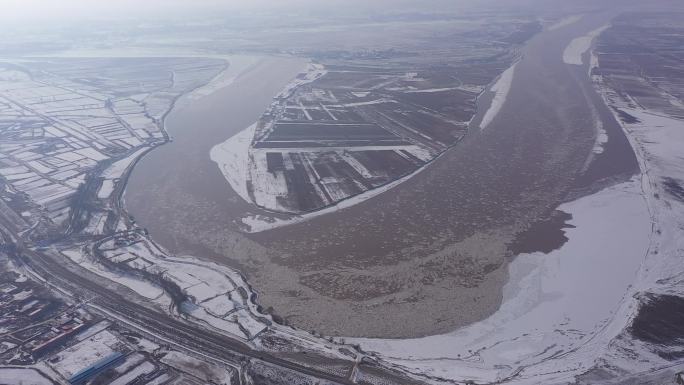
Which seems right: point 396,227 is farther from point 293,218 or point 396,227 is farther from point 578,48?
point 578,48

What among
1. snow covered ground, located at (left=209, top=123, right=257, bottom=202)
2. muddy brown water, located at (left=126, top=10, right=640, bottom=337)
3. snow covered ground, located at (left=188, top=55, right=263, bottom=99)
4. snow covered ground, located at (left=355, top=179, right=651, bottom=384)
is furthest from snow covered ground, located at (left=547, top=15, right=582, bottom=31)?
snow covered ground, located at (left=355, top=179, right=651, bottom=384)

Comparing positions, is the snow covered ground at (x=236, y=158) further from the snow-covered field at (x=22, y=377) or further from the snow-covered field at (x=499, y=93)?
the snow-covered field at (x=499, y=93)

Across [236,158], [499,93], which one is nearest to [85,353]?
[236,158]

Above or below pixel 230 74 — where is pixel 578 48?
above

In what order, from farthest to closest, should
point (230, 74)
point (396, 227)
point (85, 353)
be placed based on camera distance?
point (230, 74) < point (396, 227) < point (85, 353)

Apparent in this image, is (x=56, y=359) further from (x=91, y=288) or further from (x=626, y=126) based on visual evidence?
(x=626, y=126)

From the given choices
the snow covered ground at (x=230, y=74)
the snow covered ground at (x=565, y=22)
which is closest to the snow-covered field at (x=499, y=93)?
the snow covered ground at (x=230, y=74)

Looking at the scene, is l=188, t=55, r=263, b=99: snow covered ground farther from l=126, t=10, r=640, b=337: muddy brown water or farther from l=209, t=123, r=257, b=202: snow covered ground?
l=209, t=123, r=257, b=202: snow covered ground
